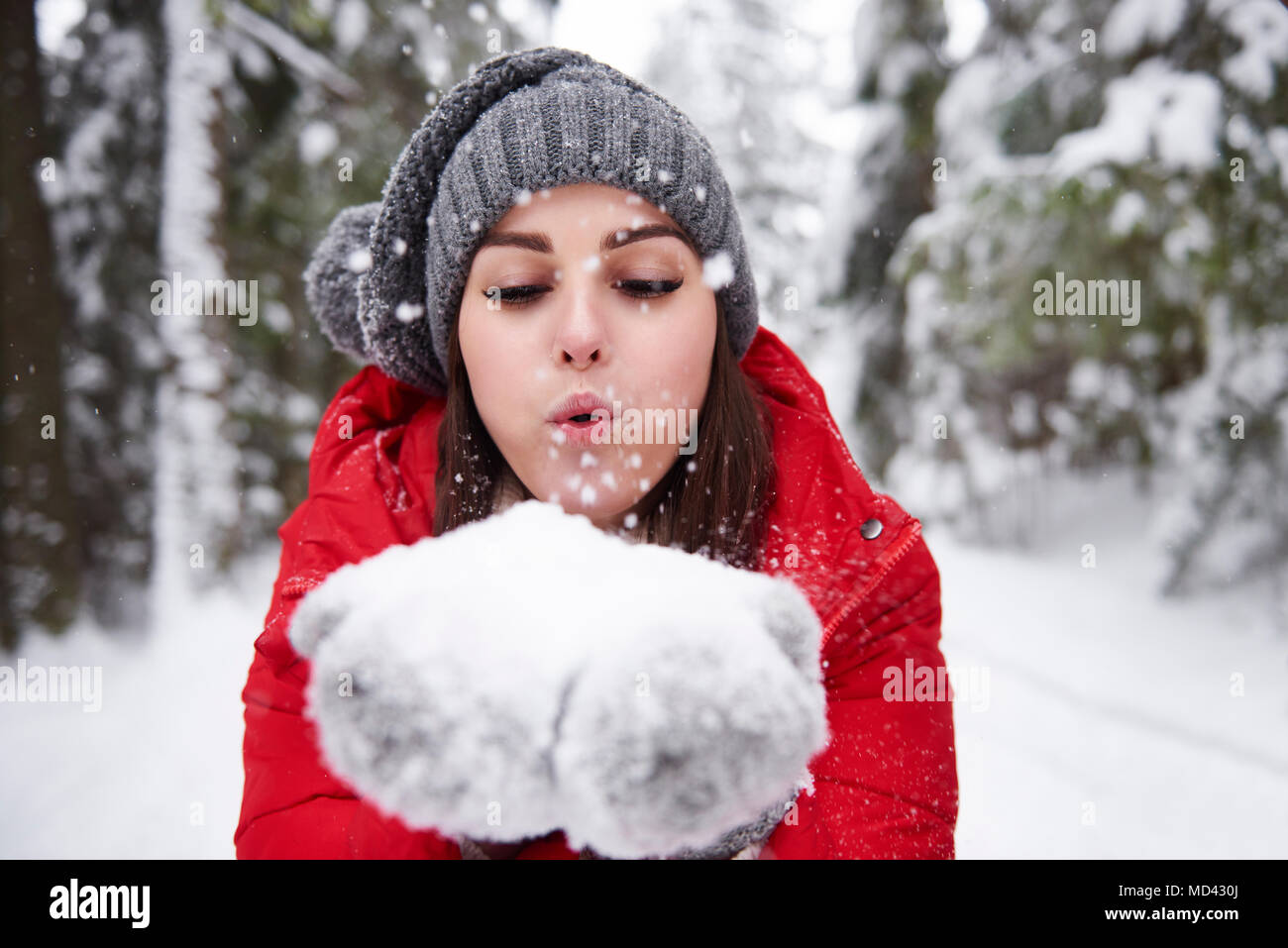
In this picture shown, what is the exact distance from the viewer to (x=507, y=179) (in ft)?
4.02

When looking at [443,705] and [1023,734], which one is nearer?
[443,705]

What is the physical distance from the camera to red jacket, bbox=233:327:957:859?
119 cm

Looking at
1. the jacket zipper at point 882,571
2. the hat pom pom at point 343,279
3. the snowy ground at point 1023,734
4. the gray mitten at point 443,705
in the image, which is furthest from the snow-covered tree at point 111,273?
the jacket zipper at point 882,571

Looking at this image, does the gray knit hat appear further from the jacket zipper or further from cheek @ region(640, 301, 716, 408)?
the jacket zipper

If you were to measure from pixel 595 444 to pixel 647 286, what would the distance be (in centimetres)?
29

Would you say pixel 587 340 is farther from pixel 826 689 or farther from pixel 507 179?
pixel 826 689

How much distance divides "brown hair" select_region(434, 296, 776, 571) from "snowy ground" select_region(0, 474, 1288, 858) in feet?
4.94

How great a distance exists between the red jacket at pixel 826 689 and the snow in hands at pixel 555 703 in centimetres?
41

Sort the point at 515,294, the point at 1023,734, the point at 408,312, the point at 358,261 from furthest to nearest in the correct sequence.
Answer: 1. the point at 1023,734
2. the point at 358,261
3. the point at 408,312
4. the point at 515,294

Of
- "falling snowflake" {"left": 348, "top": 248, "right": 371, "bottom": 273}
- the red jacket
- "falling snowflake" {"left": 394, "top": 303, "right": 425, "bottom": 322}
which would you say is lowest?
the red jacket

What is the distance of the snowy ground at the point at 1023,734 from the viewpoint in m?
2.23

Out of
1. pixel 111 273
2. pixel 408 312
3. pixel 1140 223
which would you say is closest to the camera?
pixel 408 312

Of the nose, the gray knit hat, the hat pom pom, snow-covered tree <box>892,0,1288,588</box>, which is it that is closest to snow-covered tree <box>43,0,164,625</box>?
the hat pom pom

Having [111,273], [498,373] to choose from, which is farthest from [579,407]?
[111,273]
